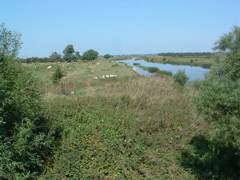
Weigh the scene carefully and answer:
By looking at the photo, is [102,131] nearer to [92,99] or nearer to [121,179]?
[121,179]

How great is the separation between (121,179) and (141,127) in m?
2.79

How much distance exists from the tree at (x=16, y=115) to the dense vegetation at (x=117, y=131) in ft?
0.07

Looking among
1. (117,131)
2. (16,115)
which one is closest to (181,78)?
(117,131)

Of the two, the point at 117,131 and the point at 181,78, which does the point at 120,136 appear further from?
the point at 181,78

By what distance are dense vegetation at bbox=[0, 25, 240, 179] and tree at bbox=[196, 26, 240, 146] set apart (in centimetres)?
2

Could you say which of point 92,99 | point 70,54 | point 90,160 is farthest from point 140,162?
point 70,54

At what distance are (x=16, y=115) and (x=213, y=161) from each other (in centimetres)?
621

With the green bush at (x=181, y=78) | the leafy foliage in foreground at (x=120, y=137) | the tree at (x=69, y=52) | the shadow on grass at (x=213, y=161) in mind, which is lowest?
the shadow on grass at (x=213, y=161)

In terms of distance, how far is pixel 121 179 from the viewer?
5535mm

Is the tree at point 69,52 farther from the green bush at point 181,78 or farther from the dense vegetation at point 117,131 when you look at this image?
the dense vegetation at point 117,131

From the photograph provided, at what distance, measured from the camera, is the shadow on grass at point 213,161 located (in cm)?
623

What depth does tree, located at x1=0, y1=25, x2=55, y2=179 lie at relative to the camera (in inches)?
177

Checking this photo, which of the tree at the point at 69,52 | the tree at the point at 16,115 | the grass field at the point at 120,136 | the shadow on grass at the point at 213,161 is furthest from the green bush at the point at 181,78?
the tree at the point at 69,52

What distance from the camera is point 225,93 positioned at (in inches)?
164
